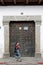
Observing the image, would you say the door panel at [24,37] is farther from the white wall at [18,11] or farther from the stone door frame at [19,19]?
the white wall at [18,11]

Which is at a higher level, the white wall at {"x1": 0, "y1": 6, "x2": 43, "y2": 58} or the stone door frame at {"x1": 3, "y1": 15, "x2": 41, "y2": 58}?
the white wall at {"x1": 0, "y1": 6, "x2": 43, "y2": 58}

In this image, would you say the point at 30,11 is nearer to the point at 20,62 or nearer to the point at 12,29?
the point at 12,29

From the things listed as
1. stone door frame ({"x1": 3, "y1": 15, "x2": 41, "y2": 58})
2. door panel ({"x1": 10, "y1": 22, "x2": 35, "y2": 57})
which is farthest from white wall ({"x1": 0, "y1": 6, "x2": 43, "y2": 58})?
door panel ({"x1": 10, "y1": 22, "x2": 35, "y2": 57})

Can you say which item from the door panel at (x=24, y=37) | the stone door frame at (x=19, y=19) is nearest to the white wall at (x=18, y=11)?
the stone door frame at (x=19, y=19)

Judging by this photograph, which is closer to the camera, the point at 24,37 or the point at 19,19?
the point at 19,19

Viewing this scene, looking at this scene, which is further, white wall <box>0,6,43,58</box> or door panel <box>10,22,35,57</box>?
door panel <box>10,22,35,57</box>

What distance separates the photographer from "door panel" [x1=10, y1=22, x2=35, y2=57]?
2133 cm

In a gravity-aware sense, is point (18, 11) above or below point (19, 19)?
above

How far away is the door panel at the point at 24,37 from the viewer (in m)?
21.3

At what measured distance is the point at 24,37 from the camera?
21344 millimetres

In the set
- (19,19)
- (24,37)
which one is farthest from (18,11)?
(24,37)

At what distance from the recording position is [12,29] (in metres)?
21.4

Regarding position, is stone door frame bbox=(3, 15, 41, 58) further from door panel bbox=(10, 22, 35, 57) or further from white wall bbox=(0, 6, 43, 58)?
door panel bbox=(10, 22, 35, 57)

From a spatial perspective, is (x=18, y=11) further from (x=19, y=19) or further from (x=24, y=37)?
(x=24, y=37)
